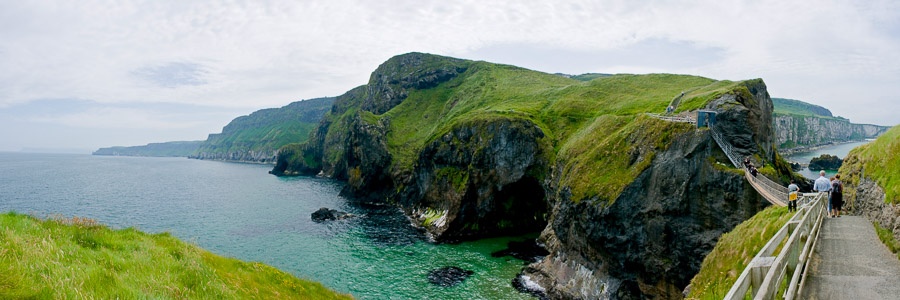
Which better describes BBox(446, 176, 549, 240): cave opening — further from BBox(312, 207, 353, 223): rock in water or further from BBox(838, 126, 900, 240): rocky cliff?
BBox(838, 126, 900, 240): rocky cliff

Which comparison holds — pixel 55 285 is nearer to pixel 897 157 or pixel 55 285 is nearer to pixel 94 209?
pixel 897 157

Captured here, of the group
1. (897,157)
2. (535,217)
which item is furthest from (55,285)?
(535,217)

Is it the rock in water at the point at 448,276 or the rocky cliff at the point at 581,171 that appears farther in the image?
the rock in water at the point at 448,276

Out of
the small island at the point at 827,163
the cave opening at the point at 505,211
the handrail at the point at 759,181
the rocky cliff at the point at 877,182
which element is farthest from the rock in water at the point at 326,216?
the small island at the point at 827,163

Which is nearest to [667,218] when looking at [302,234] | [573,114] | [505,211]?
[505,211]

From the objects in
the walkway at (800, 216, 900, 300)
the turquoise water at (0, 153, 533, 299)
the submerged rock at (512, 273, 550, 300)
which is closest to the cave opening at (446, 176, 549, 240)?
the turquoise water at (0, 153, 533, 299)

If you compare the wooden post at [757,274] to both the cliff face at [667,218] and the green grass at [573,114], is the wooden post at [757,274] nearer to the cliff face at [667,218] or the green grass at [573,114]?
the cliff face at [667,218]

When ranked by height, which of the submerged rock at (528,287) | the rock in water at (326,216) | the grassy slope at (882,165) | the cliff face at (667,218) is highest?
the grassy slope at (882,165)
